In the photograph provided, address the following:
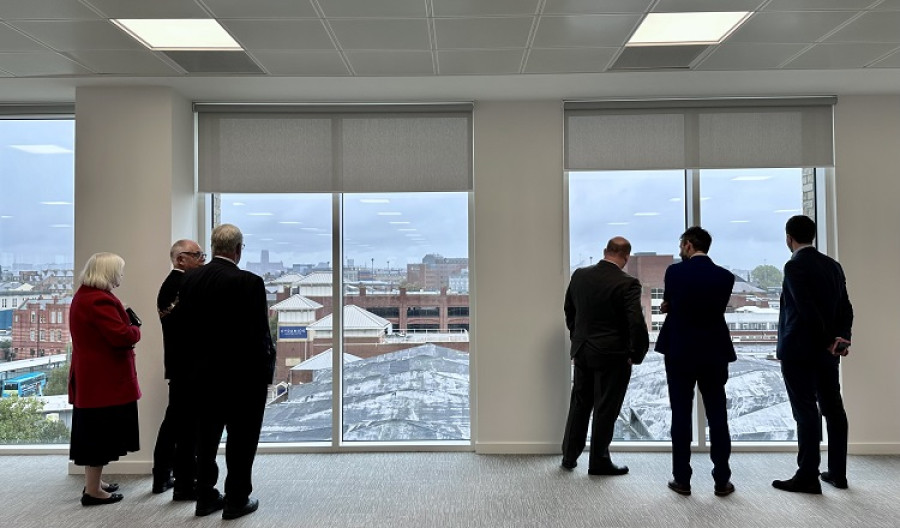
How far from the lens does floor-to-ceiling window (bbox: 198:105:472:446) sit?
4.98 metres

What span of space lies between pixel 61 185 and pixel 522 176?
380cm

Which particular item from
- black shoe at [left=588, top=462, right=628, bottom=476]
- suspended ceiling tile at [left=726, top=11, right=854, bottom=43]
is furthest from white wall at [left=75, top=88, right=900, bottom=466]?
suspended ceiling tile at [left=726, top=11, right=854, bottom=43]

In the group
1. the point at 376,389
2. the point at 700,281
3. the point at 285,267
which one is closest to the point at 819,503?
the point at 700,281

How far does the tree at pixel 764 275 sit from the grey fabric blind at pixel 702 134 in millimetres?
824

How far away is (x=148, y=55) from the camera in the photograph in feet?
12.7

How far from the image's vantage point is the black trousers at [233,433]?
3.38 meters

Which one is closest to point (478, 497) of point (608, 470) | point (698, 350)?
point (608, 470)

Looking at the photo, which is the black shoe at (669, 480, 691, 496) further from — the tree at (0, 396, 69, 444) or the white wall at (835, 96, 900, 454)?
the tree at (0, 396, 69, 444)

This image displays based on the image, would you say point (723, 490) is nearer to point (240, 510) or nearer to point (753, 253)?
point (753, 253)

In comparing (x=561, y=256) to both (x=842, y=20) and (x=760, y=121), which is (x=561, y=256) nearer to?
(x=760, y=121)

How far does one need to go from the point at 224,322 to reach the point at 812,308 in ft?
11.4

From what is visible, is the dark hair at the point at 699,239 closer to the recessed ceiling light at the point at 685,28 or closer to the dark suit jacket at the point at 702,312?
the dark suit jacket at the point at 702,312

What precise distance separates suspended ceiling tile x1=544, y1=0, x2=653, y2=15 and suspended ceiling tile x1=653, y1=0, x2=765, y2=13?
0.09 metres

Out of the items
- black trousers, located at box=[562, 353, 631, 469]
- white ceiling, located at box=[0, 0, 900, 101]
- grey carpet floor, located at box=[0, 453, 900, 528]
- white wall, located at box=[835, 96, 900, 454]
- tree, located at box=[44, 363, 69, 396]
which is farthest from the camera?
tree, located at box=[44, 363, 69, 396]
